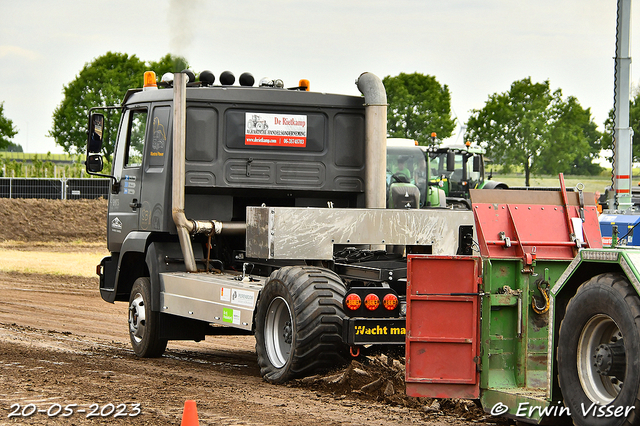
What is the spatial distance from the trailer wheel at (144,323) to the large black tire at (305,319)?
7.97ft

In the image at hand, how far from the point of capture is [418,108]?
6094cm

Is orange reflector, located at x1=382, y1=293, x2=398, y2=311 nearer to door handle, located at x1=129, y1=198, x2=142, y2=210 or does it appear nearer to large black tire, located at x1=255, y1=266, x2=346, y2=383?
large black tire, located at x1=255, y1=266, x2=346, y2=383

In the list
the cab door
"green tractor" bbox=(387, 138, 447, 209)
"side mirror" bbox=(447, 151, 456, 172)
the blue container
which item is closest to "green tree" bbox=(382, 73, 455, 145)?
"side mirror" bbox=(447, 151, 456, 172)

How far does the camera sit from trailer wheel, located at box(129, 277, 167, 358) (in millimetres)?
10711

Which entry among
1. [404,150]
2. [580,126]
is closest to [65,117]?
[580,126]

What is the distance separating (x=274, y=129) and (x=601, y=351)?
6.43 meters

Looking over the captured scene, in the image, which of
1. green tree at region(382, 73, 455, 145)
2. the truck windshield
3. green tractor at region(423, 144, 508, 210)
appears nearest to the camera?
the truck windshield

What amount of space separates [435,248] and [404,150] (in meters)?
14.9

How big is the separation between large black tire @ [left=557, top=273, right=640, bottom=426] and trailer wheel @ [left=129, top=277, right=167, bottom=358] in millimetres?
Result: 6387

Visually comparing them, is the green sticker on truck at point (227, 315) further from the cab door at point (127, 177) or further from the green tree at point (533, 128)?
the green tree at point (533, 128)

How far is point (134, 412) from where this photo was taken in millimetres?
7098

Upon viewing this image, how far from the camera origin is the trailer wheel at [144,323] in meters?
10.7

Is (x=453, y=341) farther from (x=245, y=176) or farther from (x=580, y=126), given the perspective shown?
(x=580, y=126)

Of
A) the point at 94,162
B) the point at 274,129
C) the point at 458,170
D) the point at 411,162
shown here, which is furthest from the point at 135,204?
the point at 458,170
